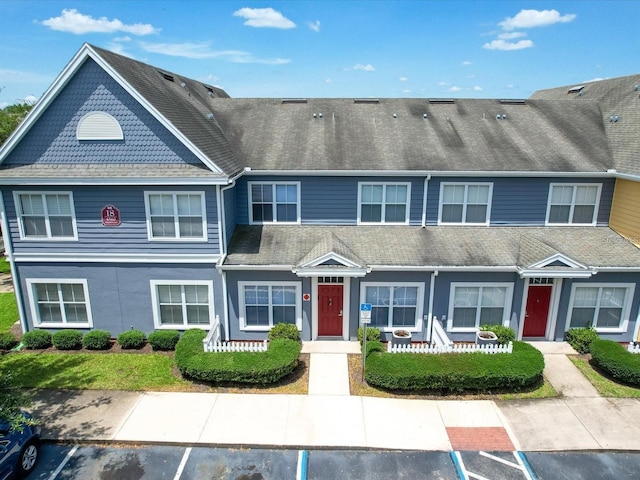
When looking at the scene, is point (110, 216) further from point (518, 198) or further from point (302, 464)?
point (518, 198)

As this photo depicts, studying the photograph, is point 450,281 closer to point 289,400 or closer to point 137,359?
point 289,400

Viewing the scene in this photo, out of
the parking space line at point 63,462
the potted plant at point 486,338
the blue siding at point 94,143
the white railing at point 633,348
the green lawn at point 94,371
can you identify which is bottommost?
the parking space line at point 63,462

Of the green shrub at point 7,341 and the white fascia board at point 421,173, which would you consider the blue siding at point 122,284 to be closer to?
the green shrub at point 7,341

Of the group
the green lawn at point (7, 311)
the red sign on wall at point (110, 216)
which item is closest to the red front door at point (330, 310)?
the red sign on wall at point (110, 216)

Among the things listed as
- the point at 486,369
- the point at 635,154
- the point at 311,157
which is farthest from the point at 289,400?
the point at 635,154

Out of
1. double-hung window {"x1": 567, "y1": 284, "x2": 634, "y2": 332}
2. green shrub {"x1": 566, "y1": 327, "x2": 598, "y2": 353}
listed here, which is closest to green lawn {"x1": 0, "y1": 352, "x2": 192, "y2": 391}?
green shrub {"x1": 566, "y1": 327, "x2": 598, "y2": 353}

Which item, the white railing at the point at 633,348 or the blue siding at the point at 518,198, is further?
the blue siding at the point at 518,198
